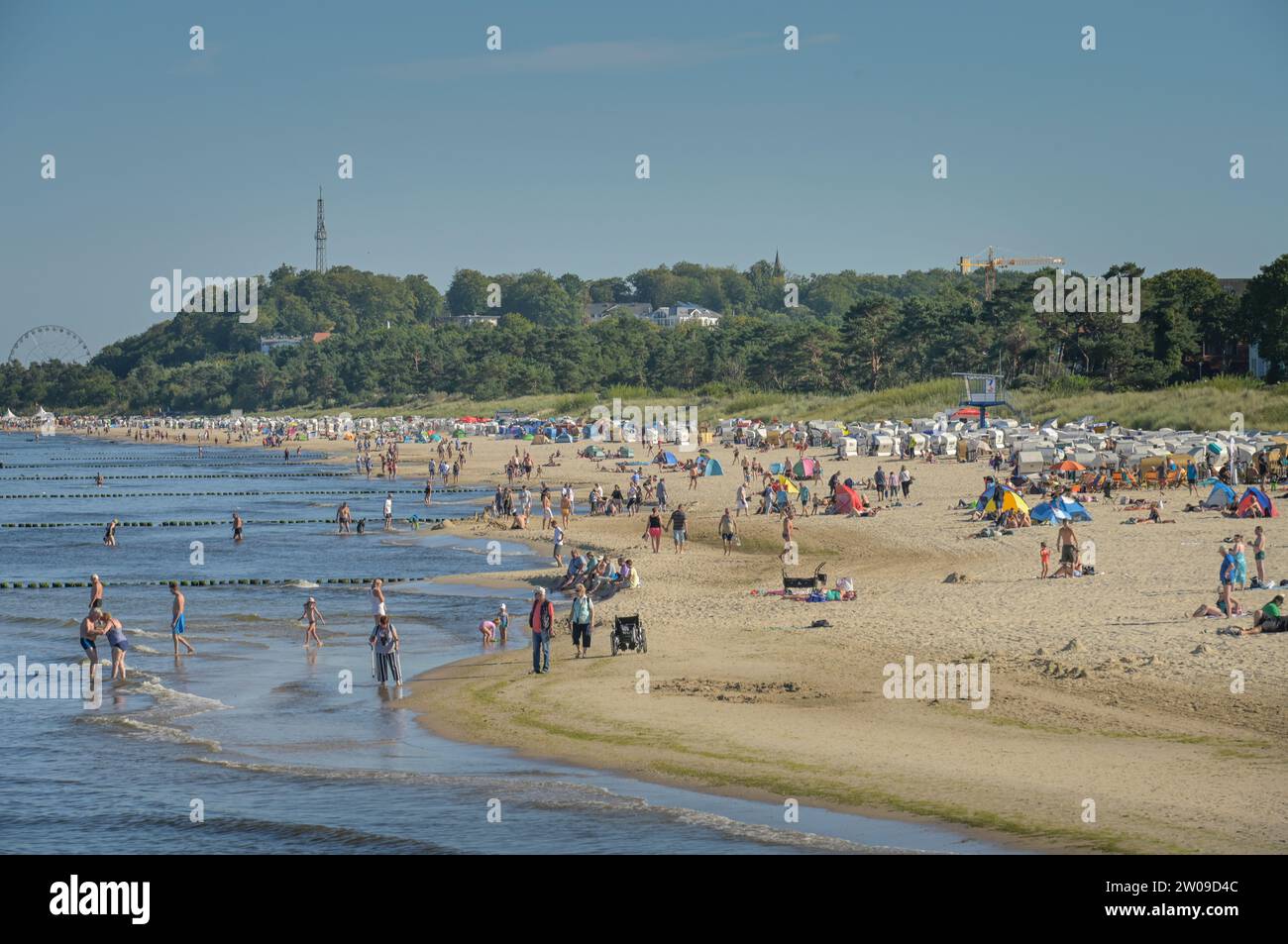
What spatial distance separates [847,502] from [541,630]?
20.9m

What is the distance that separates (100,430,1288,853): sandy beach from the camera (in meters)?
13.0

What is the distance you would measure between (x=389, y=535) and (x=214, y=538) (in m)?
5.97

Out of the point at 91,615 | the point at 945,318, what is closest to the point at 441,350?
the point at 945,318

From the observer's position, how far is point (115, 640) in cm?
2094

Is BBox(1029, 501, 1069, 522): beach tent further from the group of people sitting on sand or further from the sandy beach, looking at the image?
the group of people sitting on sand

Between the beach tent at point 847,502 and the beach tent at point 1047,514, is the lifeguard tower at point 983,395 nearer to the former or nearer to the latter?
the beach tent at point 847,502

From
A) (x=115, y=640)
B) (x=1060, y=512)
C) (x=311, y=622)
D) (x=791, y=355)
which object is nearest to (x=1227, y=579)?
(x=1060, y=512)

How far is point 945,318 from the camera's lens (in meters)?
96.9

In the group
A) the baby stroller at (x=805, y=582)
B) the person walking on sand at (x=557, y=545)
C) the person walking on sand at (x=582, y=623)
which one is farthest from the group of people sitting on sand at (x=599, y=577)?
the person walking on sand at (x=582, y=623)

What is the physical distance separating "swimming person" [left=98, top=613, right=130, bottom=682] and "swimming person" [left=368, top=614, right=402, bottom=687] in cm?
416

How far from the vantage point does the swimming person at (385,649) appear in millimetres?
19953

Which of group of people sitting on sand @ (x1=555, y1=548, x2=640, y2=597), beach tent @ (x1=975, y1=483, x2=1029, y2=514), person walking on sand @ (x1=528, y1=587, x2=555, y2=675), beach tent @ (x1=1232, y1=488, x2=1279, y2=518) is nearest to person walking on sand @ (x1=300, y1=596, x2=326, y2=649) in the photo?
person walking on sand @ (x1=528, y1=587, x2=555, y2=675)

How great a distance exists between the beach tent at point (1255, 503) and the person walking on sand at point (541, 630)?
19.3 meters

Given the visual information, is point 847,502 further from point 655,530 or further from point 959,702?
point 959,702
